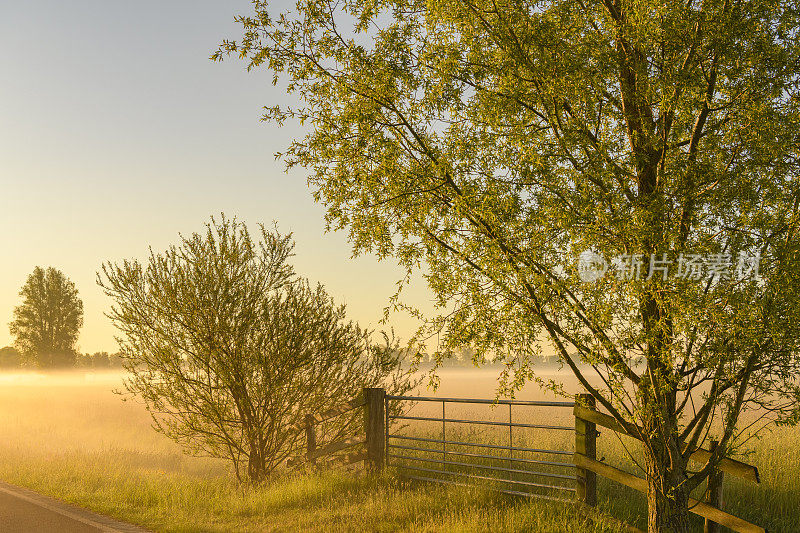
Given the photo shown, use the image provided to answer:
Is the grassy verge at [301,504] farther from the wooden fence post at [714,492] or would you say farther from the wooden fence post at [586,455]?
the wooden fence post at [714,492]

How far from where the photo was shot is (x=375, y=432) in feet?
41.1

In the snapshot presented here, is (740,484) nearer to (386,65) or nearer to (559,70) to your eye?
A: (559,70)

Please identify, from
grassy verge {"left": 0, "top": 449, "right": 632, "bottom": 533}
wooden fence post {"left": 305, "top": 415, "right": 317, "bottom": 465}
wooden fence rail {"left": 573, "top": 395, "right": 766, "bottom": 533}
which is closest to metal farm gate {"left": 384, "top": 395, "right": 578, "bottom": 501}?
wooden fence rail {"left": 573, "top": 395, "right": 766, "bottom": 533}

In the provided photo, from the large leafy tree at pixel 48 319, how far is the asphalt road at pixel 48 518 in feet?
194

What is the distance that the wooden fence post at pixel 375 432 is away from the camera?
12.5 m

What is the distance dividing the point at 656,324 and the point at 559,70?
3415mm

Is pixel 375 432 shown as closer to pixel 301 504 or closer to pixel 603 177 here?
pixel 301 504

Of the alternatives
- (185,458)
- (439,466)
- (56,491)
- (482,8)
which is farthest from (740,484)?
(185,458)

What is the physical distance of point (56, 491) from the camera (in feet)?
40.8

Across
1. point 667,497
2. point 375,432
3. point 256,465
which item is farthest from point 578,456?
point 256,465

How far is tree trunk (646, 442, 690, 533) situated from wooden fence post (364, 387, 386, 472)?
565cm

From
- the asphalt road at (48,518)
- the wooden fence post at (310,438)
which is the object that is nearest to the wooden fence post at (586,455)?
the wooden fence post at (310,438)

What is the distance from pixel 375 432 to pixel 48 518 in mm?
5819

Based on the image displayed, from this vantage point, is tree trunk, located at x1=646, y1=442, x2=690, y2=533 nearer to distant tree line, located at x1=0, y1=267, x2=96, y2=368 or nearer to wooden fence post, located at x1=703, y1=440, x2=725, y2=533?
wooden fence post, located at x1=703, y1=440, x2=725, y2=533
